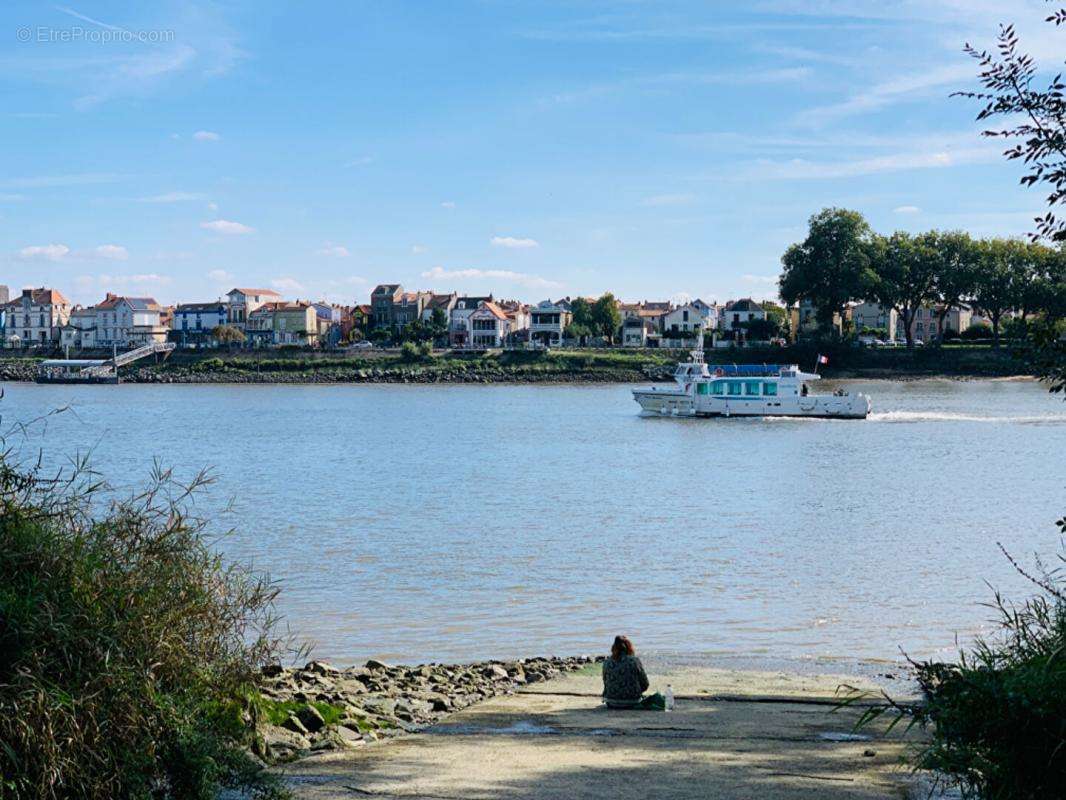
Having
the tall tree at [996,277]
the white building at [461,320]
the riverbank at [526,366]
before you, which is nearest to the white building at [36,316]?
the riverbank at [526,366]

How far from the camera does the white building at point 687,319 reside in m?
139

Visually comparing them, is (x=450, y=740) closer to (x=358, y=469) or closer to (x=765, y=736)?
(x=765, y=736)

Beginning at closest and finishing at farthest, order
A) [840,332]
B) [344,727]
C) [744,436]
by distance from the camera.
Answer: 1. [344,727]
2. [744,436]
3. [840,332]

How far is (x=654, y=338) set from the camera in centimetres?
13925

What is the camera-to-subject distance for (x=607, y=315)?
134875 millimetres

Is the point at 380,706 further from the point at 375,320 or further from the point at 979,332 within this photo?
the point at 375,320

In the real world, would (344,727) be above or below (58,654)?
below

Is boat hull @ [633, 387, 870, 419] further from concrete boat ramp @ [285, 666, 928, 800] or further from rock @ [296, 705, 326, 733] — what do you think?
rock @ [296, 705, 326, 733]

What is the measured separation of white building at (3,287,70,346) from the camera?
149 metres

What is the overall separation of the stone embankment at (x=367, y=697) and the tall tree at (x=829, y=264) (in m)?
102

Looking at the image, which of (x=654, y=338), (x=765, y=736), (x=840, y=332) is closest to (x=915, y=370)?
(x=840, y=332)

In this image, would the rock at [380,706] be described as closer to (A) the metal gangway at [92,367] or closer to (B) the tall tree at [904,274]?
(B) the tall tree at [904,274]

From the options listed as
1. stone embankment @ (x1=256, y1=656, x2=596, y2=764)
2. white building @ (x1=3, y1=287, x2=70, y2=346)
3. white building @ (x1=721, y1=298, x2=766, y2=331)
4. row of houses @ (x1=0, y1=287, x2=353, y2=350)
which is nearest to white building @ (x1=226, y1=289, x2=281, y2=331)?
row of houses @ (x1=0, y1=287, x2=353, y2=350)

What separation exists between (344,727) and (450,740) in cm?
87
